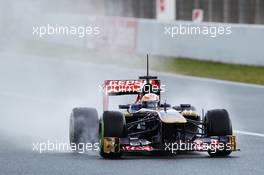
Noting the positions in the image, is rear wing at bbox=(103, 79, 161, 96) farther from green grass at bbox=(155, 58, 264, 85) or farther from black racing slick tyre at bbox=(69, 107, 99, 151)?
green grass at bbox=(155, 58, 264, 85)

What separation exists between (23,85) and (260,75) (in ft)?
18.4

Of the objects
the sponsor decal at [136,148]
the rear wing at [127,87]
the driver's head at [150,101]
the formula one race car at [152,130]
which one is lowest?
the sponsor decal at [136,148]

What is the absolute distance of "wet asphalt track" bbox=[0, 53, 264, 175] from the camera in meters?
12.9

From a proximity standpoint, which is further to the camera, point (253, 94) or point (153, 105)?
point (253, 94)

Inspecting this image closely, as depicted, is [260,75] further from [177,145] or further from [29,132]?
[177,145]

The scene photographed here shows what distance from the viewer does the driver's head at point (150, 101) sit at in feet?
47.3

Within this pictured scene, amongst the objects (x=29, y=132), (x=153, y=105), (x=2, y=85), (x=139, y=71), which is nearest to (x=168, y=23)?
(x=139, y=71)

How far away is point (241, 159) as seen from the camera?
13.7 m

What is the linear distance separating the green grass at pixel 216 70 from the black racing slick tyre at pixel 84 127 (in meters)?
12.3
